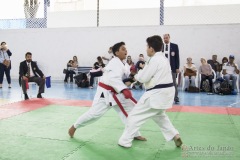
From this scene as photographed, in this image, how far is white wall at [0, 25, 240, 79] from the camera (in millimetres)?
11203

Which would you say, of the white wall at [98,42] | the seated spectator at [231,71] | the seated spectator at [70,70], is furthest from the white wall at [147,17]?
the seated spectator at [231,71]

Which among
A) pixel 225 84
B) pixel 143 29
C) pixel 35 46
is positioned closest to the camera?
pixel 225 84

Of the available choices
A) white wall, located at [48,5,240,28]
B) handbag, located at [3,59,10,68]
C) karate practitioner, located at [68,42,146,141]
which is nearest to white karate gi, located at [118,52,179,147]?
karate practitioner, located at [68,42,146,141]

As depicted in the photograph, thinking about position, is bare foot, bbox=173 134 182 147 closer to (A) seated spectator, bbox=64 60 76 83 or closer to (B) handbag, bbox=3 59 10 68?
(B) handbag, bbox=3 59 10 68

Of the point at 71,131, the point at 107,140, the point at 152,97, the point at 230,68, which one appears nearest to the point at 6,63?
the point at 71,131

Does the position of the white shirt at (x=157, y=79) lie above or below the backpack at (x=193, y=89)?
above

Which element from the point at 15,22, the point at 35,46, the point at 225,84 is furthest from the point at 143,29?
the point at 15,22

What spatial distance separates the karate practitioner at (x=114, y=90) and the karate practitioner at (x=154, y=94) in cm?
20

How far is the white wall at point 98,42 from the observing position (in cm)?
1120

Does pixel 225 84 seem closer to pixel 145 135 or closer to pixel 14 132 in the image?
pixel 145 135

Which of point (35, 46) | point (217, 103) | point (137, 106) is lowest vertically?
point (217, 103)

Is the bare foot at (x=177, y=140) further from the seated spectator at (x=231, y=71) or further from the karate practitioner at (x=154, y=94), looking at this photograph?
the seated spectator at (x=231, y=71)

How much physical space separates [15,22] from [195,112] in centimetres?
1113

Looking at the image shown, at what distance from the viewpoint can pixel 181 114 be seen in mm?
5754
